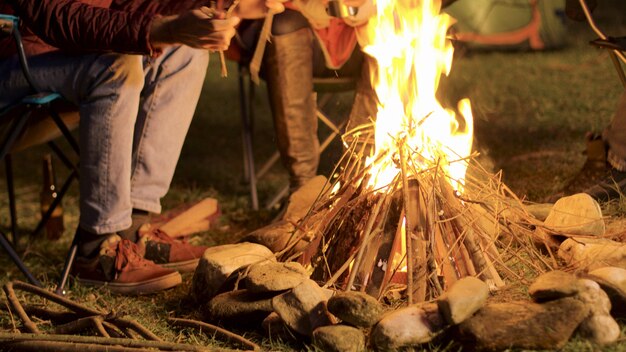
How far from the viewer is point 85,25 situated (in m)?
3.42

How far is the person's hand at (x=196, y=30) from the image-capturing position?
3.24m

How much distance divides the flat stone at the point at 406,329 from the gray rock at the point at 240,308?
405 mm

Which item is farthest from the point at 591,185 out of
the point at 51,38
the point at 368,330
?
the point at 51,38

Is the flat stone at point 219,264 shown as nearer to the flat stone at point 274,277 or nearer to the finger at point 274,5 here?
the flat stone at point 274,277


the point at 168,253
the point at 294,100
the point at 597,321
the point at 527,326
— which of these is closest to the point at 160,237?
the point at 168,253

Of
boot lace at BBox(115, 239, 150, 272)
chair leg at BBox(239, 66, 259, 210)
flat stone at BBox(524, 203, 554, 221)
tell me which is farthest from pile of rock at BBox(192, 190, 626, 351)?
chair leg at BBox(239, 66, 259, 210)

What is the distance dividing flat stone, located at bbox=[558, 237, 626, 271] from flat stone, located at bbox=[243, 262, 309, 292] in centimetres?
84

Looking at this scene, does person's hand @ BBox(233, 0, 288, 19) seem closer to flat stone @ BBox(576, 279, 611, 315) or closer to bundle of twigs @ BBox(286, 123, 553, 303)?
bundle of twigs @ BBox(286, 123, 553, 303)

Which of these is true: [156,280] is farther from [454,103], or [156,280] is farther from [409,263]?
[454,103]

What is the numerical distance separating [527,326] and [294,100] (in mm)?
1876

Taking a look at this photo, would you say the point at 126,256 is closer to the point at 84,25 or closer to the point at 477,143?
the point at 84,25

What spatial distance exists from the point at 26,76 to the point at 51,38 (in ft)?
0.55

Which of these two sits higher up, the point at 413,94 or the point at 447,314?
the point at 413,94

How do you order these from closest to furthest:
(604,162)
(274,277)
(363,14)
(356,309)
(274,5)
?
(356,309) < (274,277) < (274,5) < (604,162) < (363,14)
